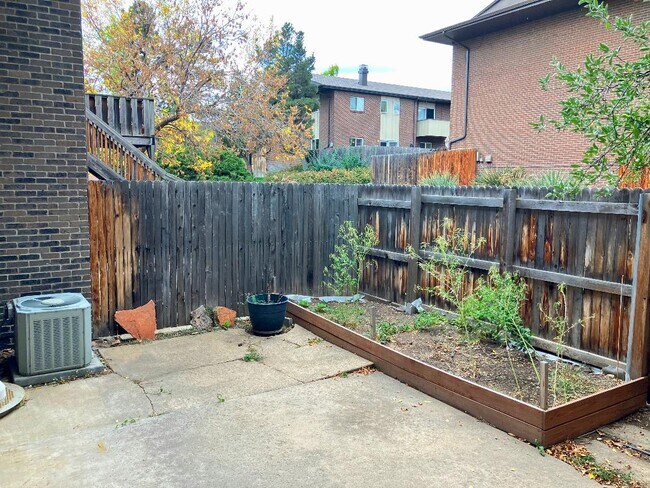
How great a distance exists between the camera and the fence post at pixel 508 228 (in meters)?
5.92

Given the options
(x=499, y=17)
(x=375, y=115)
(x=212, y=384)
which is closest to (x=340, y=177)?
(x=499, y=17)

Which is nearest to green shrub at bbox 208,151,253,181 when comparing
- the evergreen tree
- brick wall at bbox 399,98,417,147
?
the evergreen tree

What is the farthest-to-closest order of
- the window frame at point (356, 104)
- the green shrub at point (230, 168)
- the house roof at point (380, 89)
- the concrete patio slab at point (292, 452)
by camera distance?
the window frame at point (356, 104)
the house roof at point (380, 89)
the green shrub at point (230, 168)
the concrete patio slab at point (292, 452)

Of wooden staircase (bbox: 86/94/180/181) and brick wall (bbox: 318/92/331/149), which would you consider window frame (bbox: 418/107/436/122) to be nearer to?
brick wall (bbox: 318/92/331/149)

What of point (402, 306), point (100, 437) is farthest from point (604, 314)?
point (100, 437)

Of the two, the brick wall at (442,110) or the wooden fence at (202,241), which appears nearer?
the wooden fence at (202,241)

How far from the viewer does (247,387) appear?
4945mm

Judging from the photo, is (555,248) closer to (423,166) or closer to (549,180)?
(549,180)

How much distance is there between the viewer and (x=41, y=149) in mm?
5520

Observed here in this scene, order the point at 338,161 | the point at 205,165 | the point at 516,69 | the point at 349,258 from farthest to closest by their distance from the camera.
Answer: the point at 338,161, the point at 516,69, the point at 205,165, the point at 349,258

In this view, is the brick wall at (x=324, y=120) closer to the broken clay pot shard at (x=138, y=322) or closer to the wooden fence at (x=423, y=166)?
the wooden fence at (x=423, y=166)

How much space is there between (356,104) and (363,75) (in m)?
2.18

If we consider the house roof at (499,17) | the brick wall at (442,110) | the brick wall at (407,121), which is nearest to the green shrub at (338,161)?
the house roof at (499,17)

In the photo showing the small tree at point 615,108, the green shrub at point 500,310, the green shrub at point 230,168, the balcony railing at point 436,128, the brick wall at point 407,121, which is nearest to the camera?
the small tree at point 615,108
